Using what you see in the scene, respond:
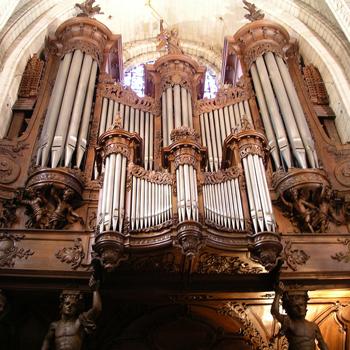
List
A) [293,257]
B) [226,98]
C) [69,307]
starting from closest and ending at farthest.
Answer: [69,307] → [293,257] → [226,98]

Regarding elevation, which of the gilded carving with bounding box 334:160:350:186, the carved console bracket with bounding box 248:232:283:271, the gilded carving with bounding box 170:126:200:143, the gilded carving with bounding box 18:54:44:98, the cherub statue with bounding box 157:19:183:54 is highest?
the cherub statue with bounding box 157:19:183:54

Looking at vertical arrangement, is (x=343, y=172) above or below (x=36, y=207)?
above

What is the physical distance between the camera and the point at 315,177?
307 inches

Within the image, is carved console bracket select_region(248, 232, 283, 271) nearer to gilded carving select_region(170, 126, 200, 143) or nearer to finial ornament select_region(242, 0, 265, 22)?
gilded carving select_region(170, 126, 200, 143)

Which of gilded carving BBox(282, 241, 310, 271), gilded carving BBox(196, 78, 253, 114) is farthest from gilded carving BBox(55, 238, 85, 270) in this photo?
gilded carving BBox(196, 78, 253, 114)

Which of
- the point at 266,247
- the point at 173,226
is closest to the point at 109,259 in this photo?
the point at 173,226

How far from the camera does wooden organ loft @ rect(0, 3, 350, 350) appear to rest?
20.1 feet

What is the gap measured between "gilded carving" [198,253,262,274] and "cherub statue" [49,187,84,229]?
6.92 ft

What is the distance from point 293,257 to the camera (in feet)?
22.4

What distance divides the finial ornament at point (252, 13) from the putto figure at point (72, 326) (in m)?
7.97

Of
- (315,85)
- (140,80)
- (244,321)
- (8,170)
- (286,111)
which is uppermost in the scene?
(140,80)

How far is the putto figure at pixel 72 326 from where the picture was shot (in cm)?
594

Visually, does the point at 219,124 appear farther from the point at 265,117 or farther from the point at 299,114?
the point at 299,114

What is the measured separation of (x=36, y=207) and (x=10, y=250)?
94 cm
